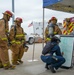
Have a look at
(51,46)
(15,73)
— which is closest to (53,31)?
(51,46)

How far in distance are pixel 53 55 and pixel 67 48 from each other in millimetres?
765

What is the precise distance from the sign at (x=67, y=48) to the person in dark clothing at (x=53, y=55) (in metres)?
0.52

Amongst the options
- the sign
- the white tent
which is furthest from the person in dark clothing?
the white tent

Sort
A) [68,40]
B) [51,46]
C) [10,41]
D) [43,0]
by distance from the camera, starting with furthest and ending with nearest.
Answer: [43,0] < [10,41] < [68,40] < [51,46]

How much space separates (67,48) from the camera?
7949 mm

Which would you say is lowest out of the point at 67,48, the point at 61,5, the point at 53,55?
the point at 53,55

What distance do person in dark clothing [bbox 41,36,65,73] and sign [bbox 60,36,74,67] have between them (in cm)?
52

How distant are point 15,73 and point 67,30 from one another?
173 inches

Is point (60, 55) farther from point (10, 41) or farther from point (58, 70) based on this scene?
point (10, 41)

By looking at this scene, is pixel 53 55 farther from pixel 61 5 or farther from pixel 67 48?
pixel 61 5

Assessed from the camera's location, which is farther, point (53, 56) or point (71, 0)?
point (71, 0)

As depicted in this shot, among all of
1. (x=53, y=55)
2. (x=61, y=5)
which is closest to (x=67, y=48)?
(x=53, y=55)

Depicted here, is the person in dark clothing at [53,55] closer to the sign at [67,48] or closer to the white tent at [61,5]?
the sign at [67,48]

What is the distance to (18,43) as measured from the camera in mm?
8875
